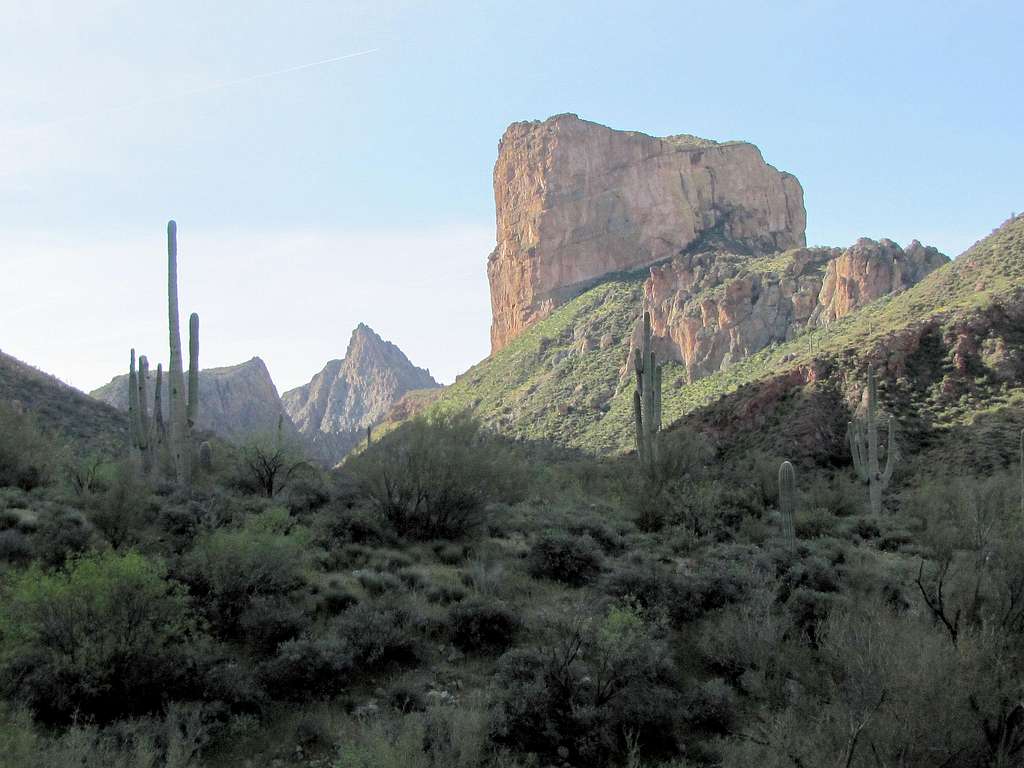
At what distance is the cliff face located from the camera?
202 feet

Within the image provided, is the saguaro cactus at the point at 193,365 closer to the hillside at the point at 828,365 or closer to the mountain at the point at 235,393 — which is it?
the hillside at the point at 828,365

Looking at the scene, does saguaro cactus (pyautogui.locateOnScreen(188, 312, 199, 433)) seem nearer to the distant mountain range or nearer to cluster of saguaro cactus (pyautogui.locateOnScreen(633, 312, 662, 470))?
cluster of saguaro cactus (pyautogui.locateOnScreen(633, 312, 662, 470))

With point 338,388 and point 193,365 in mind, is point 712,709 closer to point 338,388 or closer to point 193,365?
point 193,365

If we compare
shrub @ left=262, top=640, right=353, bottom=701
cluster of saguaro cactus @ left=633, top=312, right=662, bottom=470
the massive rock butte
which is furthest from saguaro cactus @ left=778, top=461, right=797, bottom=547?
the massive rock butte

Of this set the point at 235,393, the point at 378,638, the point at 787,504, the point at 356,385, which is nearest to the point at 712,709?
the point at 378,638

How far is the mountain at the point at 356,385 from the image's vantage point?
513 ft

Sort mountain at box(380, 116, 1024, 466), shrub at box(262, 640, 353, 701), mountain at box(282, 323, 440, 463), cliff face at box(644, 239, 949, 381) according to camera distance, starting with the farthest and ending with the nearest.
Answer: mountain at box(282, 323, 440, 463)
cliff face at box(644, 239, 949, 381)
mountain at box(380, 116, 1024, 466)
shrub at box(262, 640, 353, 701)

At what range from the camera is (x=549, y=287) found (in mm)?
98938

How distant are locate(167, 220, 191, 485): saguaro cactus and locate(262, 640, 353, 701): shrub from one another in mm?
10022

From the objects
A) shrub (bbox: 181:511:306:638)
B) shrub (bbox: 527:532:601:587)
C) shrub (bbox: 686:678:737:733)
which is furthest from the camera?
shrub (bbox: 527:532:601:587)

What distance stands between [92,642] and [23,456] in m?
12.9

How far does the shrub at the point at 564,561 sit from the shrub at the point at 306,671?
15.6 feet

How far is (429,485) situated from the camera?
16062 mm

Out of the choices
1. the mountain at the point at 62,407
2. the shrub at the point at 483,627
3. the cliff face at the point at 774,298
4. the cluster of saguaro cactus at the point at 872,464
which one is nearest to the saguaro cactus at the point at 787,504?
the cluster of saguaro cactus at the point at 872,464
